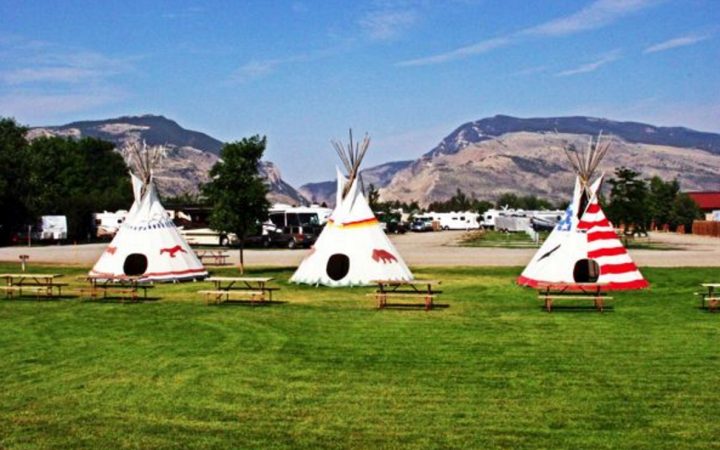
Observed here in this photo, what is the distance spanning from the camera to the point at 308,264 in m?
27.9

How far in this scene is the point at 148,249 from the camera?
2881 cm

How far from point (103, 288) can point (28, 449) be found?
18.4 metres

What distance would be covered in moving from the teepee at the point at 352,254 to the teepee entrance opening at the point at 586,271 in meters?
5.63

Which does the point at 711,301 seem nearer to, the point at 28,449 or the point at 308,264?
the point at 308,264

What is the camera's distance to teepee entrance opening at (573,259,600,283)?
27.0 m

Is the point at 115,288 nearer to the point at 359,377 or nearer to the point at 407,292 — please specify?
the point at 407,292

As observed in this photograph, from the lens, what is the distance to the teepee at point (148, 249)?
2872cm

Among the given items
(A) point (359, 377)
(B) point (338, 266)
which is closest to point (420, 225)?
(B) point (338, 266)

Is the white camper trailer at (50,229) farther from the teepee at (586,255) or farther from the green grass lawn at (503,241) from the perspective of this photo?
the teepee at (586,255)

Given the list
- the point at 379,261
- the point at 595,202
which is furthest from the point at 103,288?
the point at 595,202

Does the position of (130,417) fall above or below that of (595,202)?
below

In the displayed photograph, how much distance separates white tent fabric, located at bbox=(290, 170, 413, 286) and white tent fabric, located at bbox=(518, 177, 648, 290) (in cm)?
448

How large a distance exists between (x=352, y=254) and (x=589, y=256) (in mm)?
7637

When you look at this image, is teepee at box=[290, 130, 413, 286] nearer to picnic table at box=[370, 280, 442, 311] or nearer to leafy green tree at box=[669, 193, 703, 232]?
picnic table at box=[370, 280, 442, 311]
